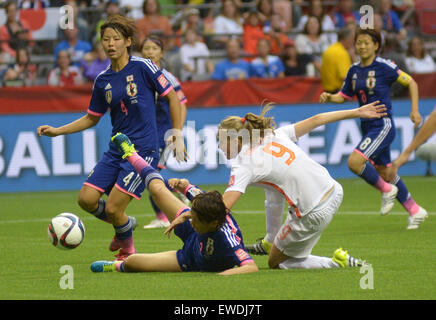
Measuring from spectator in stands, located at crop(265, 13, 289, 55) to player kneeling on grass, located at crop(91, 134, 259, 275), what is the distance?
12.0 metres

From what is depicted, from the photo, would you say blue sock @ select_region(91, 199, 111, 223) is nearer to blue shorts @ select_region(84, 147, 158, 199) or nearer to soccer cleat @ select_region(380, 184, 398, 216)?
blue shorts @ select_region(84, 147, 158, 199)

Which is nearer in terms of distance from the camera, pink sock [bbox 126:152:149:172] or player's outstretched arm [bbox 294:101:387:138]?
player's outstretched arm [bbox 294:101:387:138]

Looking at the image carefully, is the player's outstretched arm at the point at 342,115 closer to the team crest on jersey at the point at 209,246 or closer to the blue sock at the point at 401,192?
the team crest on jersey at the point at 209,246

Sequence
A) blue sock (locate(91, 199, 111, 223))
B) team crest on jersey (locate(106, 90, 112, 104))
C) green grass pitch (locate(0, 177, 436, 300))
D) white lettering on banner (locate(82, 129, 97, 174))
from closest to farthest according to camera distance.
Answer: green grass pitch (locate(0, 177, 436, 300)) → team crest on jersey (locate(106, 90, 112, 104)) → blue sock (locate(91, 199, 111, 223)) → white lettering on banner (locate(82, 129, 97, 174))

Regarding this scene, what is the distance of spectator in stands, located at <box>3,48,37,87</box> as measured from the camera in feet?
59.3

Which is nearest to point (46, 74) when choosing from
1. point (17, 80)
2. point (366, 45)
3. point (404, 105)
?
point (17, 80)

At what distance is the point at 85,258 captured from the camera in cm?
902

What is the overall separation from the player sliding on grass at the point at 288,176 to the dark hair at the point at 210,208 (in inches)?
2.6

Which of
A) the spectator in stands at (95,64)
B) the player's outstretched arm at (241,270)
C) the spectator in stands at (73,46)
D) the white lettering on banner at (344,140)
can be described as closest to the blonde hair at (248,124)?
the player's outstretched arm at (241,270)

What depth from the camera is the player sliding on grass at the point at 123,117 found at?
8.67 m

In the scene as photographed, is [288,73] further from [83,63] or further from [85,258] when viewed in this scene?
[85,258]

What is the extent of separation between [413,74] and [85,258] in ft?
35.5

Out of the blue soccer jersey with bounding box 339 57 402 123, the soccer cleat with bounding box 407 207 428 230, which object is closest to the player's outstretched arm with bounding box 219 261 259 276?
the soccer cleat with bounding box 407 207 428 230

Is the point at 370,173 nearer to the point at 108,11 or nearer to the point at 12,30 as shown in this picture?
the point at 108,11
